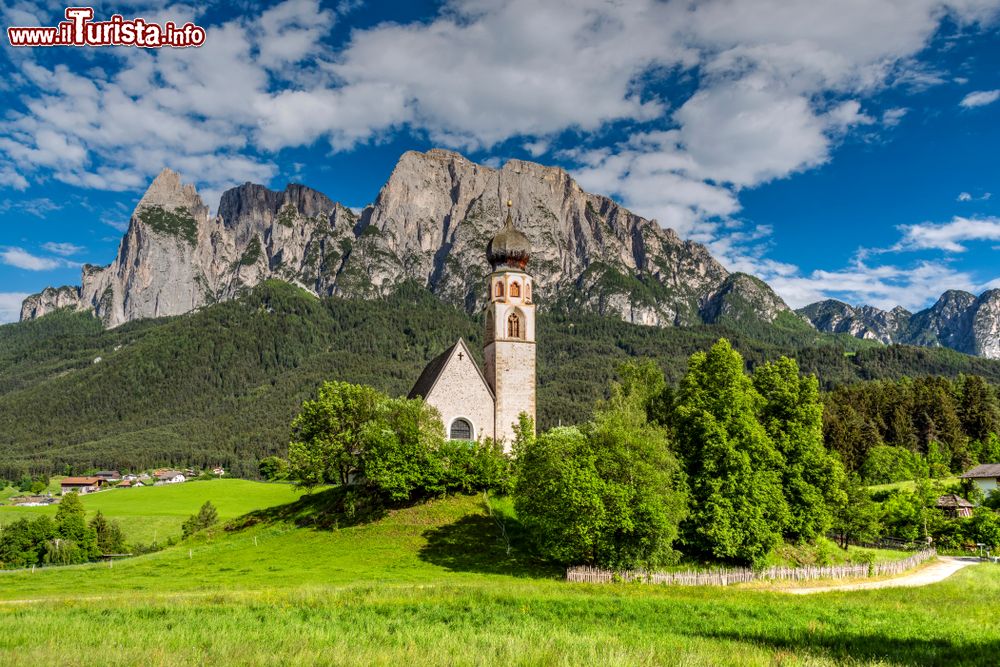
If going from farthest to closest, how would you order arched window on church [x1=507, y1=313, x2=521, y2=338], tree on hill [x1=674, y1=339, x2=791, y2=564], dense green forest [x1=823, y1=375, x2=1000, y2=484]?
dense green forest [x1=823, y1=375, x2=1000, y2=484], arched window on church [x1=507, y1=313, x2=521, y2=338], tree on hill [x1=674, y1=339, x2=791, y2=564]

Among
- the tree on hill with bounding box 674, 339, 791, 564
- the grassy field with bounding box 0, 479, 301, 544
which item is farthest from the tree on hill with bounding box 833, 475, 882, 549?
the grassy field with bounding box 0, 479, 301, 544

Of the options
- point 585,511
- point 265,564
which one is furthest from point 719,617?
Answer: point 265,564

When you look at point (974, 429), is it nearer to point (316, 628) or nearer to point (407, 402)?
point (407, 402)

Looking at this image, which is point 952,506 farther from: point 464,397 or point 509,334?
point 464,397

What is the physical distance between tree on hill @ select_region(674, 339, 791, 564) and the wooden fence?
3.26 feet

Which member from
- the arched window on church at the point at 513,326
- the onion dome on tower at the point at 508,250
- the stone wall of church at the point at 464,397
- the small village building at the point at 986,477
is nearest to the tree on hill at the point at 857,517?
the small village building at the point at 986,477

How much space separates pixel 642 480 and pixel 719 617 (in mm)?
11778

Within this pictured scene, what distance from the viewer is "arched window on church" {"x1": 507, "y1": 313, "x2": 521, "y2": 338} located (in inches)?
2191

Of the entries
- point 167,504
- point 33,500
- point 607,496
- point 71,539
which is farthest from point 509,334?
point 33,500

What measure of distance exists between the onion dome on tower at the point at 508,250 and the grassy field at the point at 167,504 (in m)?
50.8

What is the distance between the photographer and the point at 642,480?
3281cm

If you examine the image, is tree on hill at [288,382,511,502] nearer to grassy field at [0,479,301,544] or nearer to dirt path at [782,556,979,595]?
dirt path at [782,556,979,595]

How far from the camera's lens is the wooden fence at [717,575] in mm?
31406

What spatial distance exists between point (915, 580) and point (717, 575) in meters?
11.6
